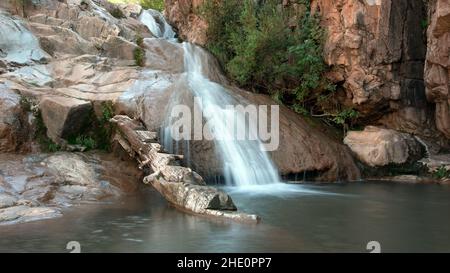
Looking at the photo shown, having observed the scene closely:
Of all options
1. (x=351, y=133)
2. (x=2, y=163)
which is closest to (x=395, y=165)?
(x=351, y=133)

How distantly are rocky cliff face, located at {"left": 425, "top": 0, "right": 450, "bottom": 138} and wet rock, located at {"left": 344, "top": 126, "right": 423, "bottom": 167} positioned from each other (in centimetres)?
119

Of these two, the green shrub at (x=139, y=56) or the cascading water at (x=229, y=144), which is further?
the green shrub at (x=139, y=56)

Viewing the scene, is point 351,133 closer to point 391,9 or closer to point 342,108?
point 342,108

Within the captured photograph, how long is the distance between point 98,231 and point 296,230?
3178 mm

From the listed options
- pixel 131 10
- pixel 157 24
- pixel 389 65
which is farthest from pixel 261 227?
pixel 131 10

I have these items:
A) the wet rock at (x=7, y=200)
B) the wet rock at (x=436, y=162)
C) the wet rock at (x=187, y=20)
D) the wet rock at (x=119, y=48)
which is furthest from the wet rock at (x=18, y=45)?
the wet rock at (x=436, y=162)

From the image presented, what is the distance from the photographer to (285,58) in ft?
55.0

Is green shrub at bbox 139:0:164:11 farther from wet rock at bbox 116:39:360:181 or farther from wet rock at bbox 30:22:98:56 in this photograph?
wet rock at bbox 116:39:360:181

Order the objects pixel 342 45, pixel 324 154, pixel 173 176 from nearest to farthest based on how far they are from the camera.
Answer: pixel 173 176 → pixel 324 154 → pixel 342 45

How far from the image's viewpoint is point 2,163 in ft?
36.9

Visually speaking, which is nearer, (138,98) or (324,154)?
(138,98)

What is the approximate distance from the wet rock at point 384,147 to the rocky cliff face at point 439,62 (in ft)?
3.90

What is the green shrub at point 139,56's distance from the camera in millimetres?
16281

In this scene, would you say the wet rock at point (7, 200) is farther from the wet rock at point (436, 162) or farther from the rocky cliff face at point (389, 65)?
the wet rock at point (436, 162)
